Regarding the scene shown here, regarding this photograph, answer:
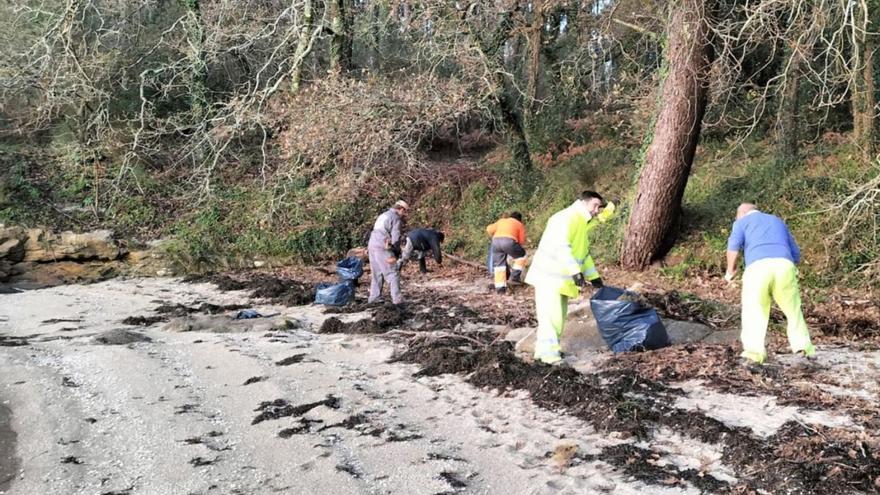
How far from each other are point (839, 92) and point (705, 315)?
8413 mm

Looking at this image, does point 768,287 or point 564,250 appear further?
point 564,250

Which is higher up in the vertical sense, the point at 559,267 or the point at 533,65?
the point at 533,65

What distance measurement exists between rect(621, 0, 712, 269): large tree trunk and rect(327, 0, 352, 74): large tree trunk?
26.5ft

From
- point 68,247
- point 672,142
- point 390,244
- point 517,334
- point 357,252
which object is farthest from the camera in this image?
point 357,252

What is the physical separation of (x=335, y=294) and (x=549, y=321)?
4637mm

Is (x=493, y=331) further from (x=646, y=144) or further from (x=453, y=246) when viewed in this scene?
(x=453, y=246)

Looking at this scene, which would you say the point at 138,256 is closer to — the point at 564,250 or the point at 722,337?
the point at 564,250

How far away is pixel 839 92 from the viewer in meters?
13.4

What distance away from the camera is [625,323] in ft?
19.9

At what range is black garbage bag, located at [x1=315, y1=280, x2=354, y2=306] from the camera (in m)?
9.77

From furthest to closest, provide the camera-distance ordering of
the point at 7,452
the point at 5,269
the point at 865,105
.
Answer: the point at 5,269
the point at 865,105
the point at 7,452

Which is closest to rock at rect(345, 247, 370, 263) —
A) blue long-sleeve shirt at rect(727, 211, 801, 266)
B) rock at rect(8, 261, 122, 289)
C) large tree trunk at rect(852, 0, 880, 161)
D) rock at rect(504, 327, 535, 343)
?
rock at rect(8, 261, 122, 289)

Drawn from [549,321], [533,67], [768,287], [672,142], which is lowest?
[549,321]

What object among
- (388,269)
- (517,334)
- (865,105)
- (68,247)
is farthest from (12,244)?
(865,105)
